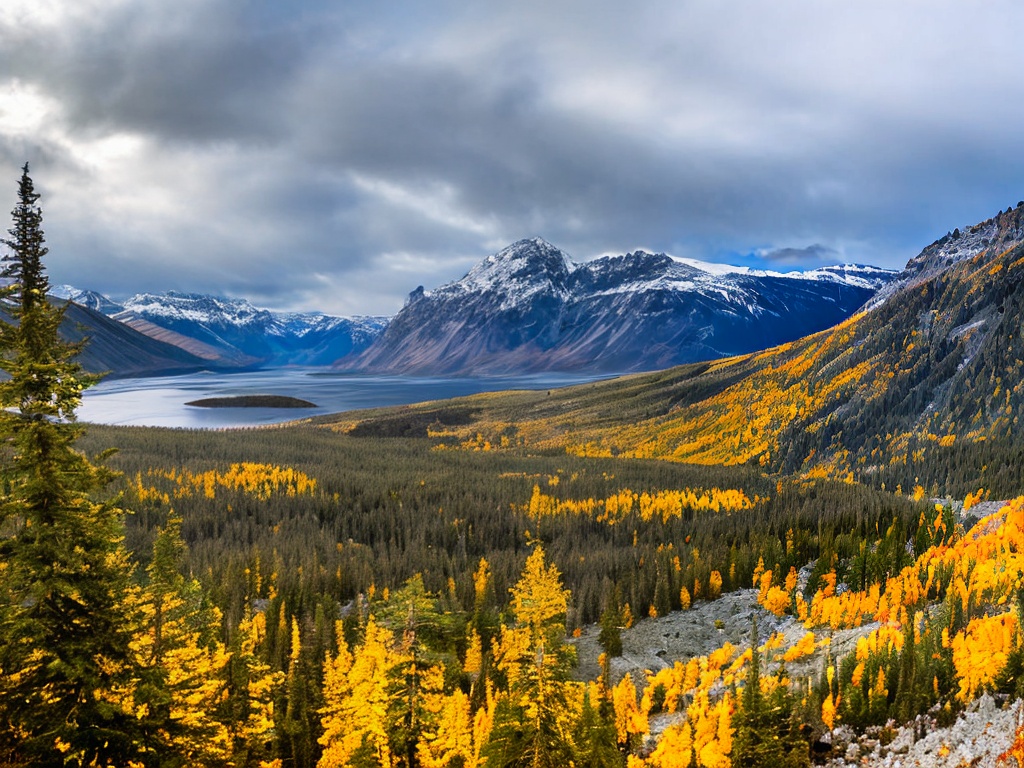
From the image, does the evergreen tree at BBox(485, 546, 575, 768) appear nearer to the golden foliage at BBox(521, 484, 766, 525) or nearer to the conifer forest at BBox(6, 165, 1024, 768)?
the conifer forest at BBox(6, 165, 1024, 768)

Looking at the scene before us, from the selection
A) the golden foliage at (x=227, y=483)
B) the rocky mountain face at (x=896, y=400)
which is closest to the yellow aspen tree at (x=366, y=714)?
the rocky mountain face at (x=896, y=400)

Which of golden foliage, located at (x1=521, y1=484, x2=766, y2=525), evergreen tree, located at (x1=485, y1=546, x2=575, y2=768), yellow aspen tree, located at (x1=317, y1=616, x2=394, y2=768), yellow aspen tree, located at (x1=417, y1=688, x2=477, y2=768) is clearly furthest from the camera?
golden foliage, located at (x1=521, y1=484, x2=766, y2=525)

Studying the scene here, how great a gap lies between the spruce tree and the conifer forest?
0.09 m

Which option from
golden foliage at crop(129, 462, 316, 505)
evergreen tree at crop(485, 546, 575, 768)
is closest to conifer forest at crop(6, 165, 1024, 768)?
evergreen tree at crop(485, 546, 575, 768)

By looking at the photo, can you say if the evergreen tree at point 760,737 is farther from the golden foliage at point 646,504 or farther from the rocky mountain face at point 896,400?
the golden foliage at point 646,504

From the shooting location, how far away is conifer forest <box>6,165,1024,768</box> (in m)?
16.4

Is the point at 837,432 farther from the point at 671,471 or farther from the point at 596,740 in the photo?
the point at 596,740

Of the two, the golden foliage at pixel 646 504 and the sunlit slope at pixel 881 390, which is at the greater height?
the sunlit slope at pixel 881 390

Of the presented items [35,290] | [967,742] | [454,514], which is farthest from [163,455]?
[967,742]

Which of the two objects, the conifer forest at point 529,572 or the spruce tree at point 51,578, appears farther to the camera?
the conifer forest at point 529,572

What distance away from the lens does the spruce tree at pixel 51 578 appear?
15531 millimetres

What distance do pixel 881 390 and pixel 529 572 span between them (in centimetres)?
9298

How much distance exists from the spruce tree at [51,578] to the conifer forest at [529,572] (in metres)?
0.09

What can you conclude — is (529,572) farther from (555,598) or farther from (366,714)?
(366,714)
